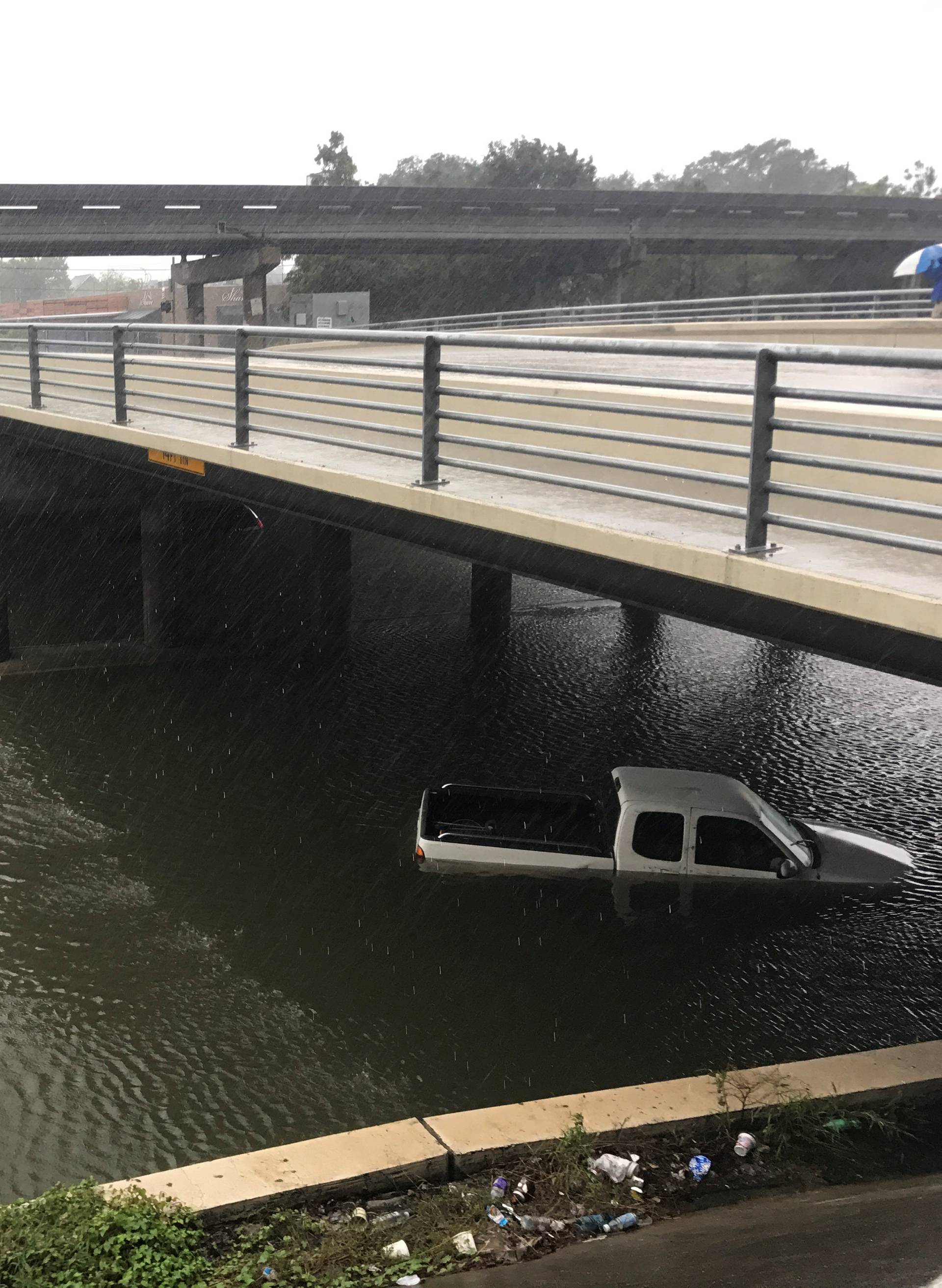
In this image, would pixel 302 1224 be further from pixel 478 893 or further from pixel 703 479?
pixel 478 893

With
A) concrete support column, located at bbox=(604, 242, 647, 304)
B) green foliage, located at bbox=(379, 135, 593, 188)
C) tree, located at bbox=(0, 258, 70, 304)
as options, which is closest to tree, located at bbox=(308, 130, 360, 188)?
green foliage, located at bbox=(379, 135, 593, 188)

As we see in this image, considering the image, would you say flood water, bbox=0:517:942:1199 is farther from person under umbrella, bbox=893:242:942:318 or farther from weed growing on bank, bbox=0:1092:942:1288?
person under umbrella, bbox=893:242:942:318

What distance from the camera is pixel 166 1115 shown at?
7871 mm

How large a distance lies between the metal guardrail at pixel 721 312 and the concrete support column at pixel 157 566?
6.46 meters

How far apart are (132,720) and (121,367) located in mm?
4902

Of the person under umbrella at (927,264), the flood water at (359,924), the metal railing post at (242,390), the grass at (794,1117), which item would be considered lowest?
the flood water at (359,924)

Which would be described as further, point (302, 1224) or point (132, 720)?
point (132, 720)

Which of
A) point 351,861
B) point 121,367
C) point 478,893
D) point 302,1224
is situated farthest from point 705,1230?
point 121,367

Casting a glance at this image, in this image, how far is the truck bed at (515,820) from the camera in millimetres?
11445

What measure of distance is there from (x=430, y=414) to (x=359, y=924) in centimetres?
481

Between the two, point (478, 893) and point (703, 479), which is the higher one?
point (703, 479)

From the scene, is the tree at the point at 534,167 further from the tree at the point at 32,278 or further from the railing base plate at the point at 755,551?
the tree at the point at 32,278

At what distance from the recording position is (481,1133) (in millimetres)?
6711

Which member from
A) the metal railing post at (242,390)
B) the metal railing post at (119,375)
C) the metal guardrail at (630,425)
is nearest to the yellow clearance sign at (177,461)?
the metal guardrail at (630,425)
